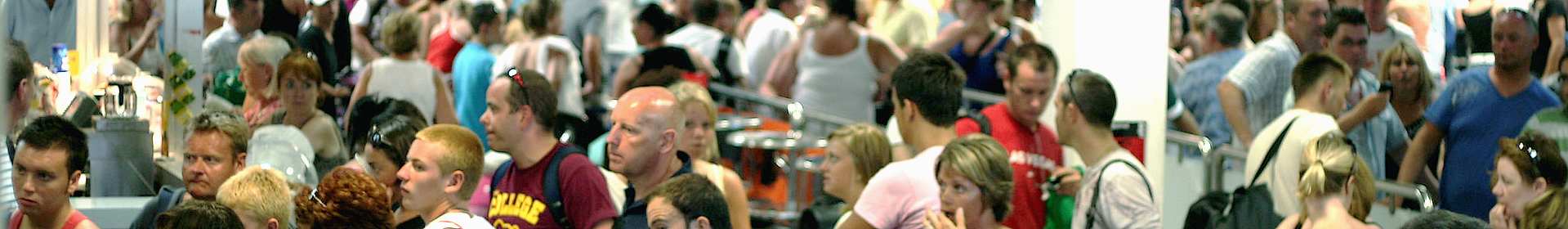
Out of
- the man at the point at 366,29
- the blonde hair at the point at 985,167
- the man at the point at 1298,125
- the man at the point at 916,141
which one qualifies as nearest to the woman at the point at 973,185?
the blonde hair at the point at 985,167

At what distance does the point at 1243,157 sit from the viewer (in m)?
7.05

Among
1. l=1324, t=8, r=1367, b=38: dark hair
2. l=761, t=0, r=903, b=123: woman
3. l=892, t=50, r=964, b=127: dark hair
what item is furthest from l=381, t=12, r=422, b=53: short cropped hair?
l=1324, t=8, r=1367, b=38: dark hair

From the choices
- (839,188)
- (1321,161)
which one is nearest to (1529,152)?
(1321,161)

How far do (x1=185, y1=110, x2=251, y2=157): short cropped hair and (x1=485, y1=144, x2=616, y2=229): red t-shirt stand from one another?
0.79 metres

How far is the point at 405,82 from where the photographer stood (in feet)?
25.6

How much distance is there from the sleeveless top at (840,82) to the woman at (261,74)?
10.3 feet

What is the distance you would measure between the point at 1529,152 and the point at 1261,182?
896 millimetres

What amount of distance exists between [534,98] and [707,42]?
525 cm

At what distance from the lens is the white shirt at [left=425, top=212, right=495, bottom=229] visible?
14.3 ft

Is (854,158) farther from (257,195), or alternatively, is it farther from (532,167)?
(257,195)

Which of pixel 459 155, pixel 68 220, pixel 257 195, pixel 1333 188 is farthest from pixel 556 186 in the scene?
pixel 1333 188

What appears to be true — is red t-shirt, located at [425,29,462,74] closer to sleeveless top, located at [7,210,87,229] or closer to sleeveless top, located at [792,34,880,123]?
sleeveless top, located at [792,34,880,123]

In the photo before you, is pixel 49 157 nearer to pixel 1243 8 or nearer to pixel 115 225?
pixel 115 225

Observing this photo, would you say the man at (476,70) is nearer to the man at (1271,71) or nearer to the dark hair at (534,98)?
the man at (1271,71)
